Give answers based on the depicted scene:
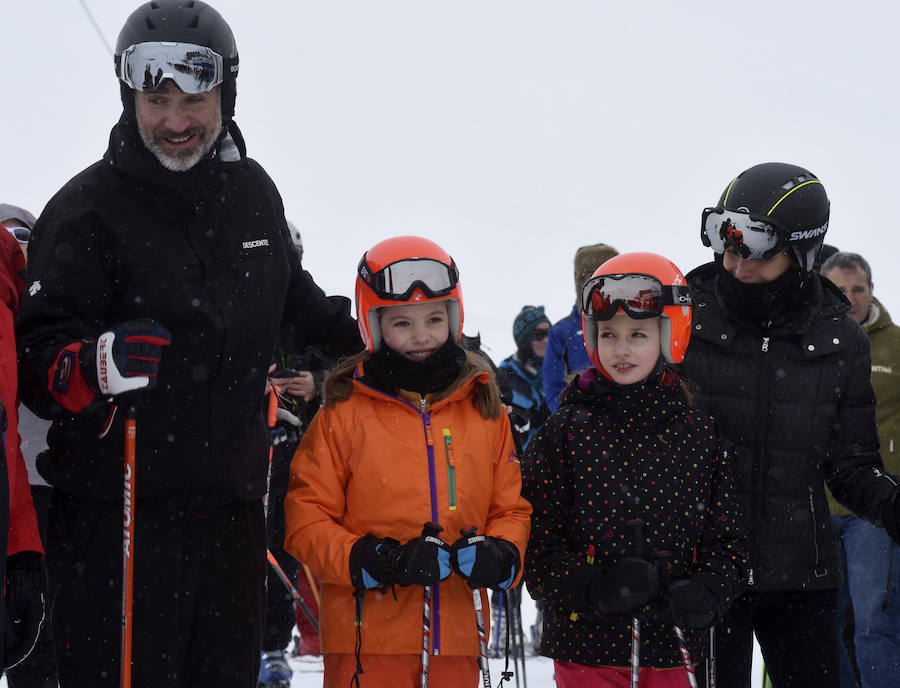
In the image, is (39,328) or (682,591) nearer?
(39,328)

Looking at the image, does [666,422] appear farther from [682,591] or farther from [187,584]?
[187,584]

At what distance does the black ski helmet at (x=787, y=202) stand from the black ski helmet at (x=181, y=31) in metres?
1.88

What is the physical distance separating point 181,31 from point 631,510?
2140mm

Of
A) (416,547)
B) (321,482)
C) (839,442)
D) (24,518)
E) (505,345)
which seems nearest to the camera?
(24,518)

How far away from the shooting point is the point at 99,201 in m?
3.24

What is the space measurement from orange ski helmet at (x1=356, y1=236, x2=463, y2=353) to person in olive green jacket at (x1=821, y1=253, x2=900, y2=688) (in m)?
2.14

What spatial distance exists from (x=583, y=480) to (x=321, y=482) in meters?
0.88

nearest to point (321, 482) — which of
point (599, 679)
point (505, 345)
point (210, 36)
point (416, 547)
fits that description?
point (416, 547)

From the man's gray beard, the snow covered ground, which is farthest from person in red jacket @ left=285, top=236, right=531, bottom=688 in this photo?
the snow covered ground

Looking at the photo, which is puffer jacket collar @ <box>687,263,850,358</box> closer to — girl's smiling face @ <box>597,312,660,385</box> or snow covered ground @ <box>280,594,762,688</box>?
girl's smiling face @ <box>597,312,660,385</box>

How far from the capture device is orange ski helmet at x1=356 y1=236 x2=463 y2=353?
3.88m

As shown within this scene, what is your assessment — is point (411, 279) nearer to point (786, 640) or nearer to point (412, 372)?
point (412, 372)

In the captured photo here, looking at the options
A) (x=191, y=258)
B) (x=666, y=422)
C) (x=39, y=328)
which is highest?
(x=191, y=258)

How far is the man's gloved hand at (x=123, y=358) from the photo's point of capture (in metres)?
2.94
